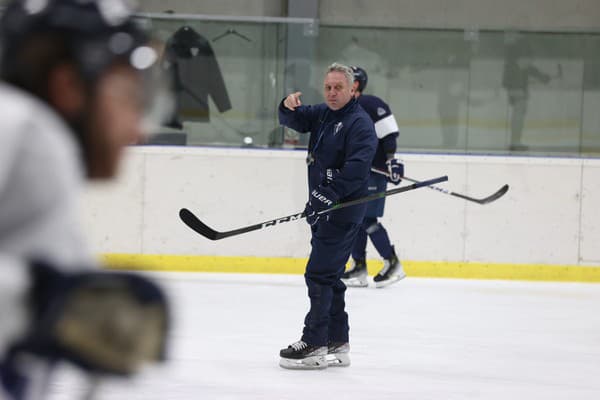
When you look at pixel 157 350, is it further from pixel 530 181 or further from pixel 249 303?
pixel 530 181

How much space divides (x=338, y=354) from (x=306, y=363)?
15cm

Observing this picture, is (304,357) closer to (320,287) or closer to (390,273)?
(320,287)

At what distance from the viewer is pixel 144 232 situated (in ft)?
21.5

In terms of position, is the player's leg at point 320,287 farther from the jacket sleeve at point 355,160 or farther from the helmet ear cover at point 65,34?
the helmet ear cover at point 65,34

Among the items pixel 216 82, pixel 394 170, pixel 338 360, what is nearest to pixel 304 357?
pixel 338 360

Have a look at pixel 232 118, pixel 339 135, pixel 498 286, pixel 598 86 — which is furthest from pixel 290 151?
pixel 339 135

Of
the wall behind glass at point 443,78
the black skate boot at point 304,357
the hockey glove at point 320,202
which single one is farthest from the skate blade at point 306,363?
the wall behind glass at point 443,78

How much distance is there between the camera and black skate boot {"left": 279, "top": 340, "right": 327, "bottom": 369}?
3730mm

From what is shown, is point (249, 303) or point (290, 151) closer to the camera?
point (249, 303)

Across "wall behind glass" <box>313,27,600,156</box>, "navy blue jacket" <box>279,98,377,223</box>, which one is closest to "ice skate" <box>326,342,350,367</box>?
"navy blue jacket" <box>279,98,377,223</box>

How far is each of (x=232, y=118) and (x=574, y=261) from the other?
7.94 feet

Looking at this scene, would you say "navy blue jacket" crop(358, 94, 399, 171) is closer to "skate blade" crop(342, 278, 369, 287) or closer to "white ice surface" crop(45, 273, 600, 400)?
"skate blade" crop(342, 278, 369, 287)

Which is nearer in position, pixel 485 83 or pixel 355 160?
pixel 355 160

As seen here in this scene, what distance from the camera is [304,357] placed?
12.2ft
